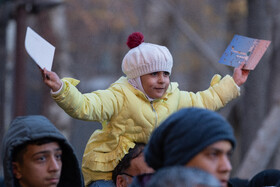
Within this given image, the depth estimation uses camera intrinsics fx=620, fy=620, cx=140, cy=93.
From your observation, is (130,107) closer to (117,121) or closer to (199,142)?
(117,121)

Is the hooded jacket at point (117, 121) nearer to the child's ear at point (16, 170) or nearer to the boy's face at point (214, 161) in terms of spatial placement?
the child's ear at point (16, 170)

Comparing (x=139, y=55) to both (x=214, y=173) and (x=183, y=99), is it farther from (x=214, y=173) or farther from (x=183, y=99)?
(x=214, y=173)

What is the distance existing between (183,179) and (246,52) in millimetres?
2492

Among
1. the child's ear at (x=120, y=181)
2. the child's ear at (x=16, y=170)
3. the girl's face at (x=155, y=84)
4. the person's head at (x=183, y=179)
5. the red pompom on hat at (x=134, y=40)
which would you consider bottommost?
the child's ear at (x=120, y=181)

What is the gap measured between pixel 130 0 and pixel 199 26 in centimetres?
237

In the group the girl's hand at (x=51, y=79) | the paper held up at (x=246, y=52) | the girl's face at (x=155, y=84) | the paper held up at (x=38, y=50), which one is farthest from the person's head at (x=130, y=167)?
the paper held up at (x=246, y=52)

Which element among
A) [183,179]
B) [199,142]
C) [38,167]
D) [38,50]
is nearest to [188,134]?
[199,142]

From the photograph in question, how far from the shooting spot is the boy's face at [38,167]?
3.82 meters

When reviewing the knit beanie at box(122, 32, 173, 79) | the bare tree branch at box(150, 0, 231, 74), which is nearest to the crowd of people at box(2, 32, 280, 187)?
the knit beanie at box(122, 32, 173, 79)

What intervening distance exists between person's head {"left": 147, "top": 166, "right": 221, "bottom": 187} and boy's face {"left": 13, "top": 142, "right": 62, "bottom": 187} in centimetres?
123

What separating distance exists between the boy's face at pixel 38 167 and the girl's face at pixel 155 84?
1.09m

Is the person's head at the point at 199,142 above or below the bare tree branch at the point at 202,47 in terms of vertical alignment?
below

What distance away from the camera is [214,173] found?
3.09 metres

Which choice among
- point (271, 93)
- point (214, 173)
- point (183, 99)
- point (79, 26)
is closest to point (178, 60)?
point (79, 26)
